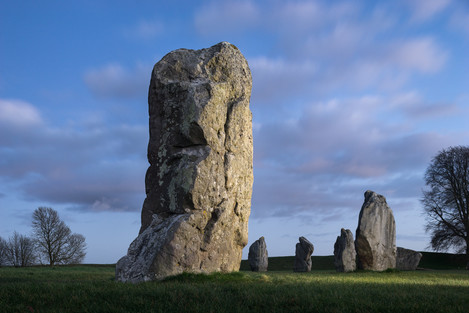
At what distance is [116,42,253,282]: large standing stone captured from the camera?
1108 centimetres

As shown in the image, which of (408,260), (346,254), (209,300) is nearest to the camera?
(209,300)

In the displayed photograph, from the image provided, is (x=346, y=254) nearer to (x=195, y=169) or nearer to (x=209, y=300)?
(x=195, y=169)

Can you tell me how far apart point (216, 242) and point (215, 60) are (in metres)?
5.66

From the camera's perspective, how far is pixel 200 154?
11.9m

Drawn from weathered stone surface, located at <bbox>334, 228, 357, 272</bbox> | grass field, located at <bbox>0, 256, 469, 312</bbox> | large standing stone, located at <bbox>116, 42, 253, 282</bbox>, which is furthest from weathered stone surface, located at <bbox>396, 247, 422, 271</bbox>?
grass field, located at <bbox>0, 256, 469, 312</bbox>

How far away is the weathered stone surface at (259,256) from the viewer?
29.0 meters

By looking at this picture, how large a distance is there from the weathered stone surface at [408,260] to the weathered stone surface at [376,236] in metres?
5.50

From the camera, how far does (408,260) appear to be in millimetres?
26562

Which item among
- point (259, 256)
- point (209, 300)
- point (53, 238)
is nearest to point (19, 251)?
point (53, 238)

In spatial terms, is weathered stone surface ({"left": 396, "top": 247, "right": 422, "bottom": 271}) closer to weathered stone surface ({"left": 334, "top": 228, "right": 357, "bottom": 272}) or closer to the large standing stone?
weathered stone surface ({"left": 334, "top": 228, "right": 357, "bottom": 272})

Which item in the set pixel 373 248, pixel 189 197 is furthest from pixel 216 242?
pixel 373 248

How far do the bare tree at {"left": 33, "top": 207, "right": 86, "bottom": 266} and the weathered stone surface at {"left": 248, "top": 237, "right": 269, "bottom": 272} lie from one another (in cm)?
1636

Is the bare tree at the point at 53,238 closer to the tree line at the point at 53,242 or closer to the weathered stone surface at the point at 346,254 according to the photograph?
the tree line at the point at 53,242

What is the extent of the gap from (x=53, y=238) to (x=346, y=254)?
24600 mm
